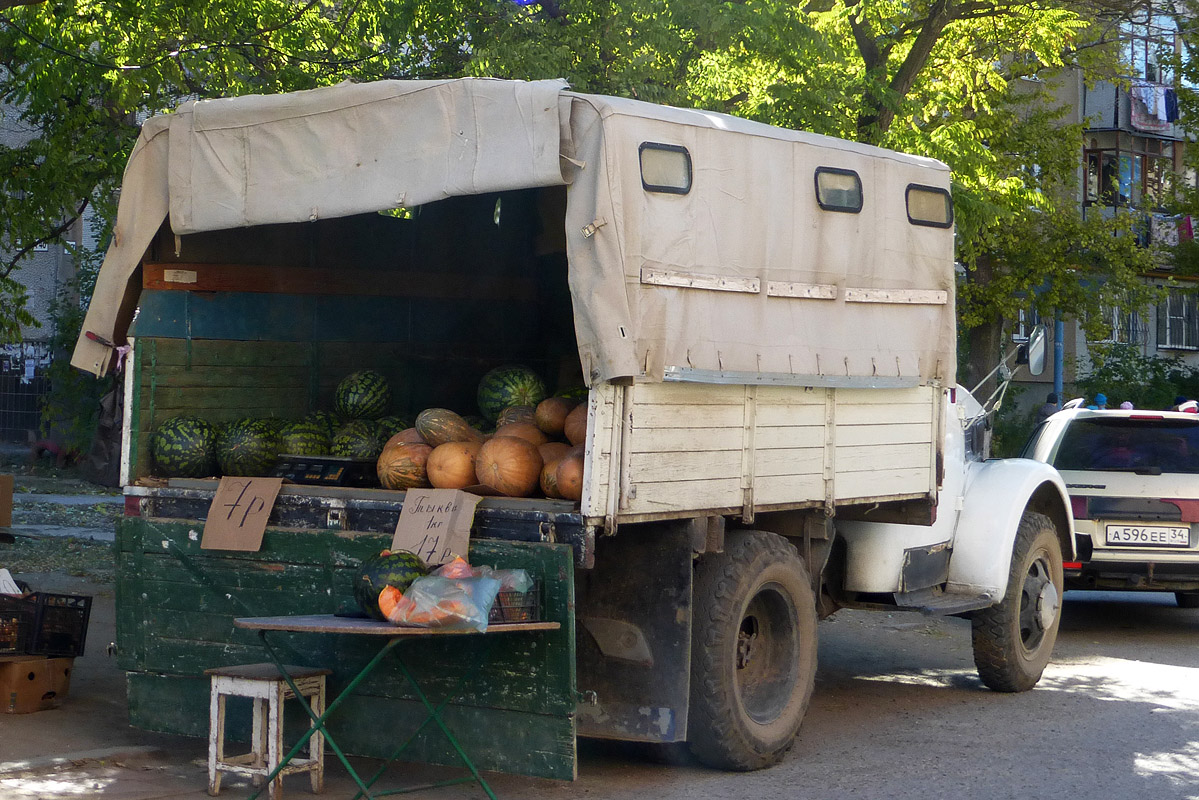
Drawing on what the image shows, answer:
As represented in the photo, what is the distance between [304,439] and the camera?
7.04m

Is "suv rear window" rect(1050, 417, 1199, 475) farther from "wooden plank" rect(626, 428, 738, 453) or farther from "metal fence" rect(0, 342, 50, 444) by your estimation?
"metal fence" rect(0, 342, 50, 444)

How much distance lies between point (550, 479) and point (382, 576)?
95 cm

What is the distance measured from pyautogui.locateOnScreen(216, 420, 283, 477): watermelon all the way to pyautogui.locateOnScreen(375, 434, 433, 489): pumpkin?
71 cm

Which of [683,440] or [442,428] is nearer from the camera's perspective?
[683,440]

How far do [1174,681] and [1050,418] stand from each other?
2.77m

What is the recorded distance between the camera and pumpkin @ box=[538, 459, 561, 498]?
582 cm

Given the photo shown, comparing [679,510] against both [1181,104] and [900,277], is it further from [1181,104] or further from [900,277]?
[1181,104]

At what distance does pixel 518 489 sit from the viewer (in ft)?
19.6

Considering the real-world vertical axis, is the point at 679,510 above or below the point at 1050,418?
below

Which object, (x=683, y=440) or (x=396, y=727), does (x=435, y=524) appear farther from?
(x=683, y=440)

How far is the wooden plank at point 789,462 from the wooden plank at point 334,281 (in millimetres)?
2736

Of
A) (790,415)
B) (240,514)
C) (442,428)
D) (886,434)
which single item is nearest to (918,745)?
(886,434)

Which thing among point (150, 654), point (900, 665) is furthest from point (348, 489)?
point (900, 665)

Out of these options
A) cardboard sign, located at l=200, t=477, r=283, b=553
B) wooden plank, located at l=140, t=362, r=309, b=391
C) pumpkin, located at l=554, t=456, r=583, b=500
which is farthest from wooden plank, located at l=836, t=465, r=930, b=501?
wooden plank, located at l=140, t=362, r=309, b=391
